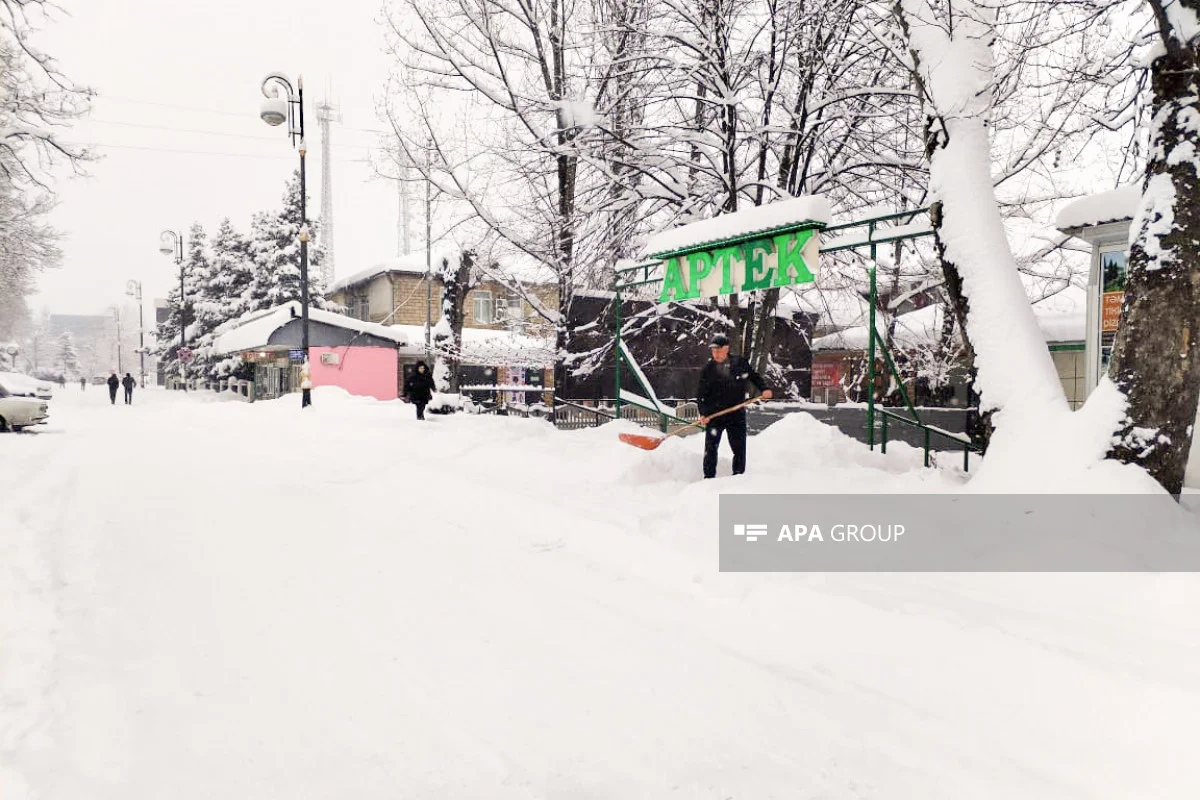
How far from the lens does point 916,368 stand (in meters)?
14.1

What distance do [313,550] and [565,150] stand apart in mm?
7266

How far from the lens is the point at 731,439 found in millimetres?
7633

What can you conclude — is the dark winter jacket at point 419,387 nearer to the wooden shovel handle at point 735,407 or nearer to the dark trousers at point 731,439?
the dark trousers at point 731,439

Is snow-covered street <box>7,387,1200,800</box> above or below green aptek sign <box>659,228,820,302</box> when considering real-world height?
below

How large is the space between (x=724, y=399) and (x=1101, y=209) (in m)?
4.38

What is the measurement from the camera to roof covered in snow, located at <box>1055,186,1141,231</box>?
705 cm

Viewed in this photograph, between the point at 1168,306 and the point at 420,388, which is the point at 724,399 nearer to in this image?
the point at 1168,306

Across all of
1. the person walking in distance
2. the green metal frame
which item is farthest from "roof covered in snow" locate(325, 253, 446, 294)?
the person walking in distance

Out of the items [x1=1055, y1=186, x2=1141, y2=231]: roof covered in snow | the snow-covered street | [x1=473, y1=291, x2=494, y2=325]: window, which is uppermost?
[x1=473, y1=291, x2=494, y2=325]: window

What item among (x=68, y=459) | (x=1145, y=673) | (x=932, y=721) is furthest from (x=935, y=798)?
(x=68, y=459)

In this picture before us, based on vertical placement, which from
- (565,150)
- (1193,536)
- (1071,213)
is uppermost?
(565,150)

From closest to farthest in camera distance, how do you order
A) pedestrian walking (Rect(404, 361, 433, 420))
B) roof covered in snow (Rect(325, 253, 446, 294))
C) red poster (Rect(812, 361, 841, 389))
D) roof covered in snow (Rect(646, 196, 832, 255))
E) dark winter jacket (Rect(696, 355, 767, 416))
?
roof covered in snow (Rect(646, 196, 832, 255))
dark winter jacket (Rect(696, 355, 767, 416))
pedestrian walking (Rect(404, 361, 433, 420))
red poster (Rect(812, 361, 841, 389))
roof covered in snow (Rect(325, 253, 446, 294))

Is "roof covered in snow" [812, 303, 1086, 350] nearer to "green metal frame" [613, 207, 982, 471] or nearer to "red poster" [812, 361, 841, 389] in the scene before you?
"red poster" [812, 361, 841, 389]

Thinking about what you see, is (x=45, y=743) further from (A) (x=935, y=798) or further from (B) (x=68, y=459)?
(B) (x=68, y=459)
